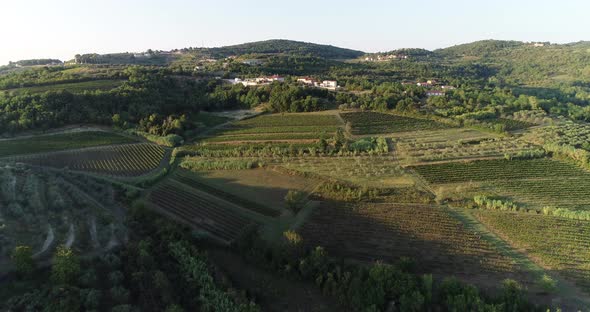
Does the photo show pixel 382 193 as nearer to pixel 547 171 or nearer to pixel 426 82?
pixel 547 171

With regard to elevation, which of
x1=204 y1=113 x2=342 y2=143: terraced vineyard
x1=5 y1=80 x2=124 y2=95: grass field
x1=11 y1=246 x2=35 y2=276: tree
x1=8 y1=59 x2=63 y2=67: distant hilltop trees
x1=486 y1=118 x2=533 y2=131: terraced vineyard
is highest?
x1=8 y1=59 x2=63 y2=67: distant hilltop trees

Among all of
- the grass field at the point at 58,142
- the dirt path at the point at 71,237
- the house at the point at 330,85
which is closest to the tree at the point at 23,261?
the dirt path at the point at 71,237

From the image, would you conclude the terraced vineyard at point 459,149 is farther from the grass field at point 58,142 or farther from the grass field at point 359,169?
the grass field at point 58,142

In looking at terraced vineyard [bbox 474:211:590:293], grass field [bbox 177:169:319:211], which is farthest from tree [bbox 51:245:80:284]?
terraced vineyard [bbox 474:211:590:293]

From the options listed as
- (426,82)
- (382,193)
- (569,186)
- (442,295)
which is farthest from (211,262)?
(426,82)

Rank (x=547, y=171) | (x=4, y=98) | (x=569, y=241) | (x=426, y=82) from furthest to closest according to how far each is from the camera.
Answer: (x=426, y=82), (x=4, y=98), (x=547, y=171), (x=569, y=241)

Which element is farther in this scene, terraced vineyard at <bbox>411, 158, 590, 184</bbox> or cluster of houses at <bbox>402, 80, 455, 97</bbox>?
cluster of houses at <bbox>402, 80, 455, 97</bbox>

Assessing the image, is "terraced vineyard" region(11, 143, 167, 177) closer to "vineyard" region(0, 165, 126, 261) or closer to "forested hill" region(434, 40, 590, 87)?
"vineyard" region(0, 165, 126, 261)
